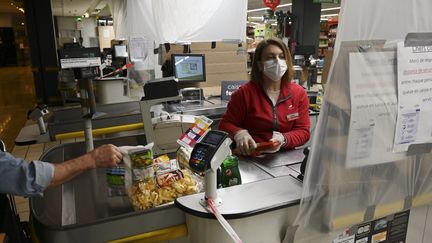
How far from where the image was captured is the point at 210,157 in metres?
1.04

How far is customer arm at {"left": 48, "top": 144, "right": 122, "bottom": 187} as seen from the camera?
1.10 metres

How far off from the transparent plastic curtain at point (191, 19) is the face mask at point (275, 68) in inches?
28.4

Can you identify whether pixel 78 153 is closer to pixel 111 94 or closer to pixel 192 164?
pixel 192 164

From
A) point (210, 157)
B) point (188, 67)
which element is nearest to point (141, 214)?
point (210, 157)

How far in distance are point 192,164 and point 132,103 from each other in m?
2.72

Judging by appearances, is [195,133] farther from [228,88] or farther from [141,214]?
[228,88]

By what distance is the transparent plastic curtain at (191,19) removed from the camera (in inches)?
99.2

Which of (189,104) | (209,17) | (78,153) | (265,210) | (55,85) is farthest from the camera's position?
(55,85)

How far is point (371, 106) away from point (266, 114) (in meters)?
1.09

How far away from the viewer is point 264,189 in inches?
49.4

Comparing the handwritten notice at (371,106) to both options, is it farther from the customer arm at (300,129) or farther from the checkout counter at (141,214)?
the customer arm at (300,129)

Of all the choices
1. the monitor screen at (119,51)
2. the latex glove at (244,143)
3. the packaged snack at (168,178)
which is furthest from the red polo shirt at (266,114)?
the monitor screen at (119,51)

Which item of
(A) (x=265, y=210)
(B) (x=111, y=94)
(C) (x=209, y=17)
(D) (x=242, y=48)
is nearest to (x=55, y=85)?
(B) (x=111, y=94)

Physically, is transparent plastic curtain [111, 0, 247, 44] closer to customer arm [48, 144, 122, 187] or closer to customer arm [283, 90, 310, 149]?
customer arm [283, 90, 310, 149]
